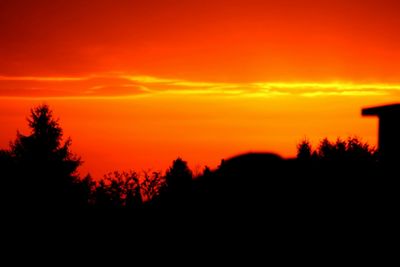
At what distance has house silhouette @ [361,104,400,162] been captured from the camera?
1265 centimetres

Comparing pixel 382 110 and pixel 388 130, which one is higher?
pixel 382 110

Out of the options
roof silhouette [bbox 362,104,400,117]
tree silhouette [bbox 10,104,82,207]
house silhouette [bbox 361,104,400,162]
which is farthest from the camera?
tree silhouette [bbox 10,104,82,207]

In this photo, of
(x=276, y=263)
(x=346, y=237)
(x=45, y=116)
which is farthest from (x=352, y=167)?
(x=45, y=116)

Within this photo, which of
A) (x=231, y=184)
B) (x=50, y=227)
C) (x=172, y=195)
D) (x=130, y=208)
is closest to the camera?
(x=231, y=184)

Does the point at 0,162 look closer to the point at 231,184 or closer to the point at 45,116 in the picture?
the point at 45,116

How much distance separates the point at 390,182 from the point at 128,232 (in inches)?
224

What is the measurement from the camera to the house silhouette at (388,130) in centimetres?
1265

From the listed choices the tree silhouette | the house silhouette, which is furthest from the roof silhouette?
the tree silhouette

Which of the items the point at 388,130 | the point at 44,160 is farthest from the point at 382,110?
the point at 44,160

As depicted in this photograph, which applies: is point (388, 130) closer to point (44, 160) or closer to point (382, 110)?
point (382, 110)

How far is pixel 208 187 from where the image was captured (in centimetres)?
1220

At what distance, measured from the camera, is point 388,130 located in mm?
12891

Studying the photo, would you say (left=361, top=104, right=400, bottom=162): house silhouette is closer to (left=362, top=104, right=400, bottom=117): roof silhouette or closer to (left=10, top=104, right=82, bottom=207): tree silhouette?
(left=362, top=104, right=400, bottom=117): roof silhouette

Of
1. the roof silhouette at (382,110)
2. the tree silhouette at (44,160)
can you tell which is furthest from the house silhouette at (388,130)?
the tree silhouette at (44,160)
